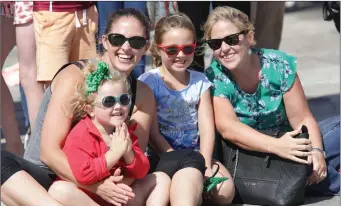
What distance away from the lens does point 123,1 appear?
550 centimetres

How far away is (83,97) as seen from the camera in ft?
12.9

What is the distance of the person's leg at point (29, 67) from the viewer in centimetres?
501

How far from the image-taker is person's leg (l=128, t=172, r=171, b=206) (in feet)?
13.1

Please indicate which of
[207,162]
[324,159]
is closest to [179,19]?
[207,162]

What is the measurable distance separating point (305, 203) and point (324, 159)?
24 centimetres

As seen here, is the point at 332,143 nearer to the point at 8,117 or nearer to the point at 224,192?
the point at 224,192

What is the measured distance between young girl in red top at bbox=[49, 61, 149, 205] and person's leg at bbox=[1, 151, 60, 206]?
0.21 ft

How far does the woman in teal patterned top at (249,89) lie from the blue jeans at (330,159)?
0.45ft

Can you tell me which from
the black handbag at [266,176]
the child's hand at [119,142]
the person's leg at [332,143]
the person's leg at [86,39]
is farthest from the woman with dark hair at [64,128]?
the person's leg at [332,143]

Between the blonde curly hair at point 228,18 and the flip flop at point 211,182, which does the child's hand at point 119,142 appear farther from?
the blonde curly hair at point 228,18

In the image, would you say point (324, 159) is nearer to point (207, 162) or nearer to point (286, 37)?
point (207, 162)

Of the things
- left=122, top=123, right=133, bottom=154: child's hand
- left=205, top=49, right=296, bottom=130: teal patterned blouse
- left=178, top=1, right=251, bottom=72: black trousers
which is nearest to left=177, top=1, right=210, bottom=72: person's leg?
left=178, top=1, right=251, bottom=72: black trousers

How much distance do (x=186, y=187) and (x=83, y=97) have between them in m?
0.61

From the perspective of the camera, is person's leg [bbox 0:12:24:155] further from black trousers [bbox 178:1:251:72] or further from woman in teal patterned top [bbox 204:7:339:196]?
woman in teal patterned top [bbox 204:7:339:196]
